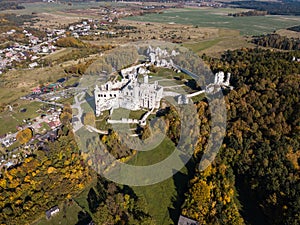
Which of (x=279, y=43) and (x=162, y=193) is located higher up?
(x=279, y=43)

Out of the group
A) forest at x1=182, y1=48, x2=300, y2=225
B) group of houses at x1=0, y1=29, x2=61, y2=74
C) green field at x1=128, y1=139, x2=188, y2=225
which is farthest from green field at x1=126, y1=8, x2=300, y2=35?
green field at x1=128, y1=139, x2=188, y2=225

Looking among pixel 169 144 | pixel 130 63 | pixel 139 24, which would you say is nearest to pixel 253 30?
pixel 139 24

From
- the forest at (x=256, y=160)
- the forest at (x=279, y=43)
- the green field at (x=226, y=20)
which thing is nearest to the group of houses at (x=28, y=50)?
the green field at (x=226, y=20)

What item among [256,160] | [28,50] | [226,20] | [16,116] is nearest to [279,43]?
[226,20]

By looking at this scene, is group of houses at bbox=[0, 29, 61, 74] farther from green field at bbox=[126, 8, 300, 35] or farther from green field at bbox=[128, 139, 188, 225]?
green field at bbox=[126, 8, 300, 35]

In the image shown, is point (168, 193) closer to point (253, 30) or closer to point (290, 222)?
point (290, 222)

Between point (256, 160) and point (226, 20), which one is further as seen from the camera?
point (226, 20)

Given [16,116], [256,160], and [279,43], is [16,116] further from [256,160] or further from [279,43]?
[279,43]
